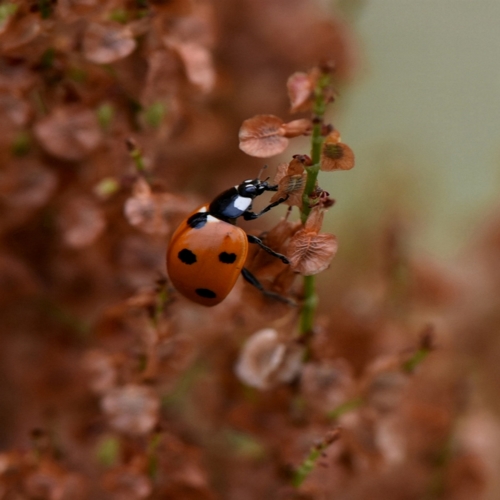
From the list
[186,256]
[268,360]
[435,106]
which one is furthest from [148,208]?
[435,106]

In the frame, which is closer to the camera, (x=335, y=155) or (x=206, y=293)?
(x=335, y=155)

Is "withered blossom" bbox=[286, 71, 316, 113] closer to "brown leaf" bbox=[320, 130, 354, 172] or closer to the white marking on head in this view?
"brown leaf" bbox=[320, 130, 354, 172]

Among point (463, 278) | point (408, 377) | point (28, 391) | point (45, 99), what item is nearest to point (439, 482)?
point (408, 377)

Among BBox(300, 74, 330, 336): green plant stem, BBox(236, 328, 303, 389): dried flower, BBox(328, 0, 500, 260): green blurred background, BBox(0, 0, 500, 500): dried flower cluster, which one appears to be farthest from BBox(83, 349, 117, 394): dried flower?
BBox(328, 0, 500, 260): green blurred background

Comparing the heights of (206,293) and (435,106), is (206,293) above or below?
below

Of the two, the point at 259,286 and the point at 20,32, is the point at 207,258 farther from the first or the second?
the point at 20,32

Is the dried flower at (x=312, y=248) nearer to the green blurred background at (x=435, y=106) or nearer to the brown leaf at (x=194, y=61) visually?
the brown leaf at (x=194, y=61)

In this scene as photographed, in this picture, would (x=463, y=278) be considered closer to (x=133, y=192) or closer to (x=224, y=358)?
(x=224, y=358)
